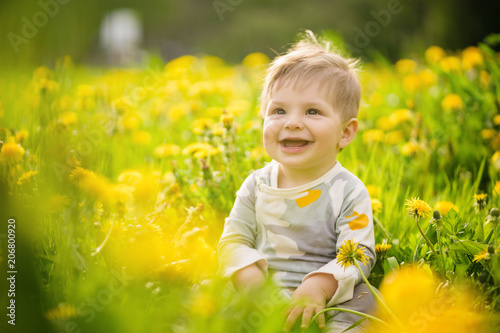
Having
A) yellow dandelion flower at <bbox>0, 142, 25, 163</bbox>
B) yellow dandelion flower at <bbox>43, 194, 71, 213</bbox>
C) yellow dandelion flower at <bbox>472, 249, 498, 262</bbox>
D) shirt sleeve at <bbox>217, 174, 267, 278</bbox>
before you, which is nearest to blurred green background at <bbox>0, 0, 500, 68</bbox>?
yellow dandelion flower at <bbox>0, 142, 25, 163</bbox>

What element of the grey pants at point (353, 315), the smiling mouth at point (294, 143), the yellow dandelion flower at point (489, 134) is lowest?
the grey pants at point (353, 315)

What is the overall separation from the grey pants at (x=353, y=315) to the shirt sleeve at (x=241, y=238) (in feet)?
0.91

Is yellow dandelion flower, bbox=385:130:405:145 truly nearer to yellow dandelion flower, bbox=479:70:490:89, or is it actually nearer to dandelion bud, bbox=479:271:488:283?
yellow dandelion flower, bbox=479:70:490:89

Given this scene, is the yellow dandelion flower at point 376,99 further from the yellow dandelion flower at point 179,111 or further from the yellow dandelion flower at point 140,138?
the yellow dandelion flower at point 140,138

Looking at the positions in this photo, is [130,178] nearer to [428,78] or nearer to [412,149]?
[412,149]

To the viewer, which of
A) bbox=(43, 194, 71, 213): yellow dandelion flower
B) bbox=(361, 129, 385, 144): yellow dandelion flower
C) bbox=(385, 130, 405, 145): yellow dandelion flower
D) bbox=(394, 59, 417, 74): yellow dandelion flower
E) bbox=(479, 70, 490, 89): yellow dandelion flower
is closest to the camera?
bbox=(43, 194, 71, 213): yellow dandelion flower

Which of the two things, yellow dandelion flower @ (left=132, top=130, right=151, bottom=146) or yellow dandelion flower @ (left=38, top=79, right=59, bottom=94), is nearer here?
yellow dandelion flower @ (left=38, top=79, right=59, bottom=94)

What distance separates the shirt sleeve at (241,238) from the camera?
150cm

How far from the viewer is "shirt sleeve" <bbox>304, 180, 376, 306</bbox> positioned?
4.43ft

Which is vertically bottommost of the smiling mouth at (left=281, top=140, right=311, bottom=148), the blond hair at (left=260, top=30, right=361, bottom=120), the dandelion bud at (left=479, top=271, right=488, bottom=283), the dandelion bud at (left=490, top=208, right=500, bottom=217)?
the dandelion bud at (left=479, top=271, right=488, bottom=283)

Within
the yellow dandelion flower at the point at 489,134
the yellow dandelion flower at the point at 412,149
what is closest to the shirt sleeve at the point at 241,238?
the yellow dandelion flower at the point at 412,149

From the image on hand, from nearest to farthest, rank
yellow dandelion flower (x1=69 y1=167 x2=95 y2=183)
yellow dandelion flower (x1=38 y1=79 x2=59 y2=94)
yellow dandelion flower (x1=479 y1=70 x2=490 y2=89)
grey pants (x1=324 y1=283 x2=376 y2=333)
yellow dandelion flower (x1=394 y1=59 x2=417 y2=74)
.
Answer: yellow dandelion flower (x1=69 y1=167 x2=95 y2=183)
grey pants (x1=324 y1=283 x2=376 y2=333)
yellow dandelion flower (x1=38 y1=79 x2=59 y2=94)
yellow dandelion flower (x1=479 y1=70 x2=490 y2=89)
yellow dandelion flower (x1=394 y1=59 x2=417 y2=74)

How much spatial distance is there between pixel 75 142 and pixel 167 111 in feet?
7.34

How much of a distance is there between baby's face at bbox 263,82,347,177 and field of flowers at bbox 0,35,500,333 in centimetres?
32
